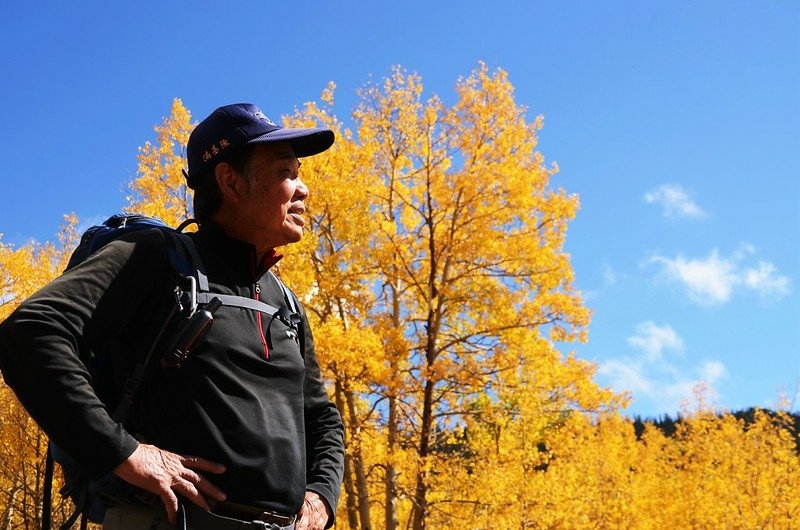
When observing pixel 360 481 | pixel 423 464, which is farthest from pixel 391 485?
pixel 423 464

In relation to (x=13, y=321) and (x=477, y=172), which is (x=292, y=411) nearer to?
(x=13, y=321)

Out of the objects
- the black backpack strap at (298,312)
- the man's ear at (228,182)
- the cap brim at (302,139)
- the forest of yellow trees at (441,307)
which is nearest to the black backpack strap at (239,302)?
the black backpack strap at (298,312)

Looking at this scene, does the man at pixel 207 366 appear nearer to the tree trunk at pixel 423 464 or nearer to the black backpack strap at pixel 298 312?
the black backpack strap at pixel 298 312

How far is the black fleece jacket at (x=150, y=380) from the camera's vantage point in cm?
139

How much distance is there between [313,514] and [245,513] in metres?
0.27

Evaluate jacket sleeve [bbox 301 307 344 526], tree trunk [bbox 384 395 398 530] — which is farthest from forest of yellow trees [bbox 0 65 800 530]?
jacket sleeve [bbox 301 307 344 526]

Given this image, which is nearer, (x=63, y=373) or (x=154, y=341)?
(x=63, y=373)

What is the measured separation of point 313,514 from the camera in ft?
5.84

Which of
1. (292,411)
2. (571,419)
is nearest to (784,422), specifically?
(571,419)

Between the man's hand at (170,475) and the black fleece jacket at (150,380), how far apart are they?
0.03 m

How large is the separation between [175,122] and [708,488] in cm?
1907

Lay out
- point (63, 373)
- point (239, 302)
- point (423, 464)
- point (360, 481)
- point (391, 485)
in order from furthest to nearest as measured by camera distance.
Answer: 1. point (360, 481)
2. point (391, 485)
3. point (423, 464)
4. point (239, 302)
5. point (63, 373)

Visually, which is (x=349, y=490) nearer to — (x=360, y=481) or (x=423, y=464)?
(x=360, y=481)

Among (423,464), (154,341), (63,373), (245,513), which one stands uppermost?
(423,464)
